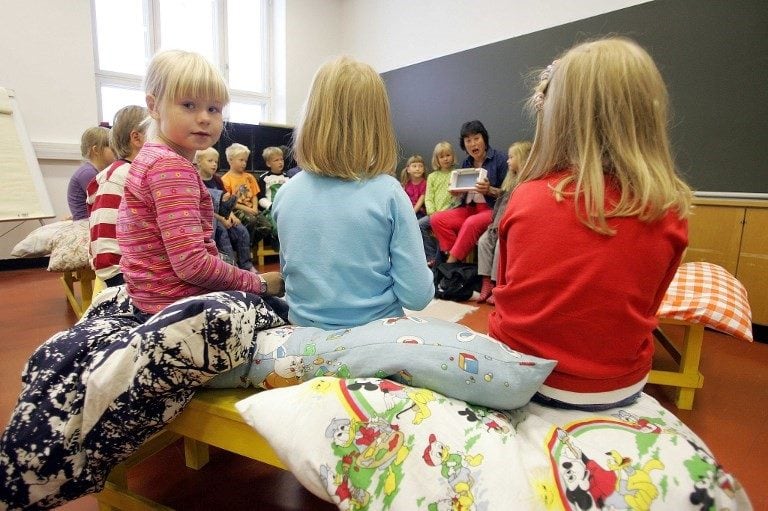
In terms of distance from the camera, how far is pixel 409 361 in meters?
0.80

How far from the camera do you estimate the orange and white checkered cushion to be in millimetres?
1547

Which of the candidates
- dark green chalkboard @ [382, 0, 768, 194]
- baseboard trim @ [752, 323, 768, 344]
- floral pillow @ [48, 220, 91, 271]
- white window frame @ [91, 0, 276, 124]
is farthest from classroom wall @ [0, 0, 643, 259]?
baseboard trim @ [752, 323, 768, 344]

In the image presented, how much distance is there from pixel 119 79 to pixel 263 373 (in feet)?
15.8

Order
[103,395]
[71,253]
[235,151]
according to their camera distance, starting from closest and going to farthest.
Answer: [103,395]
[71,253]
[235,151]

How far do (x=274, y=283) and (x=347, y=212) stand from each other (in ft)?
1.15

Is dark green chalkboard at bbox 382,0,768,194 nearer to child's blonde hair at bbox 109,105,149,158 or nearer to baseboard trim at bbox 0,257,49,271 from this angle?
child's blonde hair at bbox 109,105,149,158

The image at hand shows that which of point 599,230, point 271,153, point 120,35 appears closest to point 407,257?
point 599,230

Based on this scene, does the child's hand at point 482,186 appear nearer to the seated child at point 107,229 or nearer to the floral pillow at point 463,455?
the seated child at point 107,229

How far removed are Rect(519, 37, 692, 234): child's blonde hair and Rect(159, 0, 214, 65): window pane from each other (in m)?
4.64

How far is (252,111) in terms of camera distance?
221 inches

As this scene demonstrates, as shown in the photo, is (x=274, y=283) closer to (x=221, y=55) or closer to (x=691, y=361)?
(x=691, y=361)

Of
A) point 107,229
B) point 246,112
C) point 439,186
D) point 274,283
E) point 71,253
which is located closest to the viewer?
point 274,283

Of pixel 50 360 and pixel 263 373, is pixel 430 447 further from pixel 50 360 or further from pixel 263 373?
pixel 50 360

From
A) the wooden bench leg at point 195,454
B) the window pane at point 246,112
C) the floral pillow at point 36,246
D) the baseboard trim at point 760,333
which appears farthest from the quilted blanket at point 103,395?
the window pane at point 246,112
